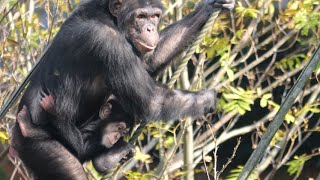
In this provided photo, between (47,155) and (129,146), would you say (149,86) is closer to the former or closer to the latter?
(129,146)

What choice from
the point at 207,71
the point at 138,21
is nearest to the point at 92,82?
the point at 138,21

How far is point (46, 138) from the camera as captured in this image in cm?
518

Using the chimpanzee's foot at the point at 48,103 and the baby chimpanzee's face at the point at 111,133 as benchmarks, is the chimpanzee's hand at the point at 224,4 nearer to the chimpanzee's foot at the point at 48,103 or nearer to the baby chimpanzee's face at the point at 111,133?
the baby chimpanzee's face at the point at 111,133

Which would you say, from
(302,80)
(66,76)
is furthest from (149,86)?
(302,80)

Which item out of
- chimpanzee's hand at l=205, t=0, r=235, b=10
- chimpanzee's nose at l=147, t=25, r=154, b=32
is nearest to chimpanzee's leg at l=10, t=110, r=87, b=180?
chimpanzee's nose at l=147, t=25, r=154, b=32

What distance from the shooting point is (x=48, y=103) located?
17.0 ft

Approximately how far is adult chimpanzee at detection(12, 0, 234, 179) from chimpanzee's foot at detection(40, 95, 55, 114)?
0.10 feet

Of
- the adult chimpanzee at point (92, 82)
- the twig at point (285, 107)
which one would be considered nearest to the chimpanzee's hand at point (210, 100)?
the adult chimpanzee at point (92, 82)

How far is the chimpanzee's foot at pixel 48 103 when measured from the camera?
5.17 meters

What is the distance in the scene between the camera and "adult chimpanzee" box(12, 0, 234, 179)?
204 inches

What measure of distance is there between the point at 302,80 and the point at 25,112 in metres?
2.18

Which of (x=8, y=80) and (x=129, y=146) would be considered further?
(x=8, y=80)

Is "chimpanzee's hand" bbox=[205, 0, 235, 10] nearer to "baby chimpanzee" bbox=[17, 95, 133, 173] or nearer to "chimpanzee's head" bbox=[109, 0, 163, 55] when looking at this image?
"chimpanzee's head" bbox=[109, 0, 163, 55]

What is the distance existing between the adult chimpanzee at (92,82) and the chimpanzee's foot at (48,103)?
3cm
